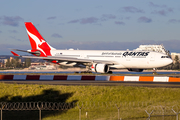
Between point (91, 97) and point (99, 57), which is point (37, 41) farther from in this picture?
point (91, 97)

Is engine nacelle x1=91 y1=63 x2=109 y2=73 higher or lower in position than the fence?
higher

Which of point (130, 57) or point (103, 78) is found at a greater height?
point (130, 57)

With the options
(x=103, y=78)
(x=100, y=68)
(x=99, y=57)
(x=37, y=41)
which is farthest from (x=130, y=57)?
(x=37, y=41)

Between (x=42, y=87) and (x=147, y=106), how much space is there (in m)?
10.5

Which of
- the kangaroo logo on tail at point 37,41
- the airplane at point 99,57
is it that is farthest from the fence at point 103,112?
the kangaroo logo on tail at point 37,41

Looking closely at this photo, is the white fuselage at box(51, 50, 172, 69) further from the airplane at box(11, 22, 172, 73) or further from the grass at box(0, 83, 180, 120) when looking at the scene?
the grass at box(0, 83, 180, 120)

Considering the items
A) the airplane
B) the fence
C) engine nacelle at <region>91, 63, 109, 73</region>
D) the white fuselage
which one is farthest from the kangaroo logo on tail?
the fence

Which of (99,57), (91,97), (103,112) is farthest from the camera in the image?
(99,57)

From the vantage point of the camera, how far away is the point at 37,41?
5700 centimetres

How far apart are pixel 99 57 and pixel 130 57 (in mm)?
6810

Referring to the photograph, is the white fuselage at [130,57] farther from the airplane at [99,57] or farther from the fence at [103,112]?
the fence at [103,112]

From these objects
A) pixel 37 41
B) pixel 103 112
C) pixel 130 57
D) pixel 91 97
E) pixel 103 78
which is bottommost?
pixel 103 112

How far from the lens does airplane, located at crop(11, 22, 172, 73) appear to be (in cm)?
4722

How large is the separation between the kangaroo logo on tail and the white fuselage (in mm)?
5983
